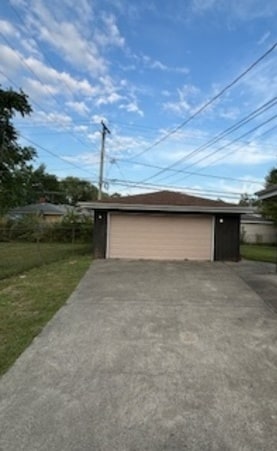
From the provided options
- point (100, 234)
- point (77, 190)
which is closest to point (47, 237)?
point (100, 234)

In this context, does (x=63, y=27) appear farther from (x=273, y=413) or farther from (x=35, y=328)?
(x=273, y=413)

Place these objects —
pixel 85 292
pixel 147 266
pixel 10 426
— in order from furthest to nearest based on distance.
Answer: pixel 147 266
pixel 85 292
pixel 10 426

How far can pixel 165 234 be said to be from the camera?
599 inches

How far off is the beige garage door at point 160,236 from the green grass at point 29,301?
256cm

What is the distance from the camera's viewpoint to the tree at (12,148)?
76.0 ft

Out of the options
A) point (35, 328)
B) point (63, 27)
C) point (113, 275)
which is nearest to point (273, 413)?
point (35, 328)

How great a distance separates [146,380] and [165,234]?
36.7 ft

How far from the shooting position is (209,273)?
11664 mm

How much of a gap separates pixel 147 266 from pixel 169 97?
816 centimetres

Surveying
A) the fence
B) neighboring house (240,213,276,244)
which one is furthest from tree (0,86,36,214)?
neighboring house (240,213,276,244)

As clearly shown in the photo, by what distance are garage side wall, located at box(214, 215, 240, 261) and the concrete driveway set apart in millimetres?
7410

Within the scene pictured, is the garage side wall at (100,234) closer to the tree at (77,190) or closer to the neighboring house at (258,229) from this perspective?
the neighboring house at (258,229)

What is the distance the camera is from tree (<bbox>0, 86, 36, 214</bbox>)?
912 inches

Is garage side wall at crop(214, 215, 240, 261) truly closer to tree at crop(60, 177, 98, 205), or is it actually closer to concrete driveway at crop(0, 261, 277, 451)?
concrete driveway at crop(0, 261, 277, 451)
